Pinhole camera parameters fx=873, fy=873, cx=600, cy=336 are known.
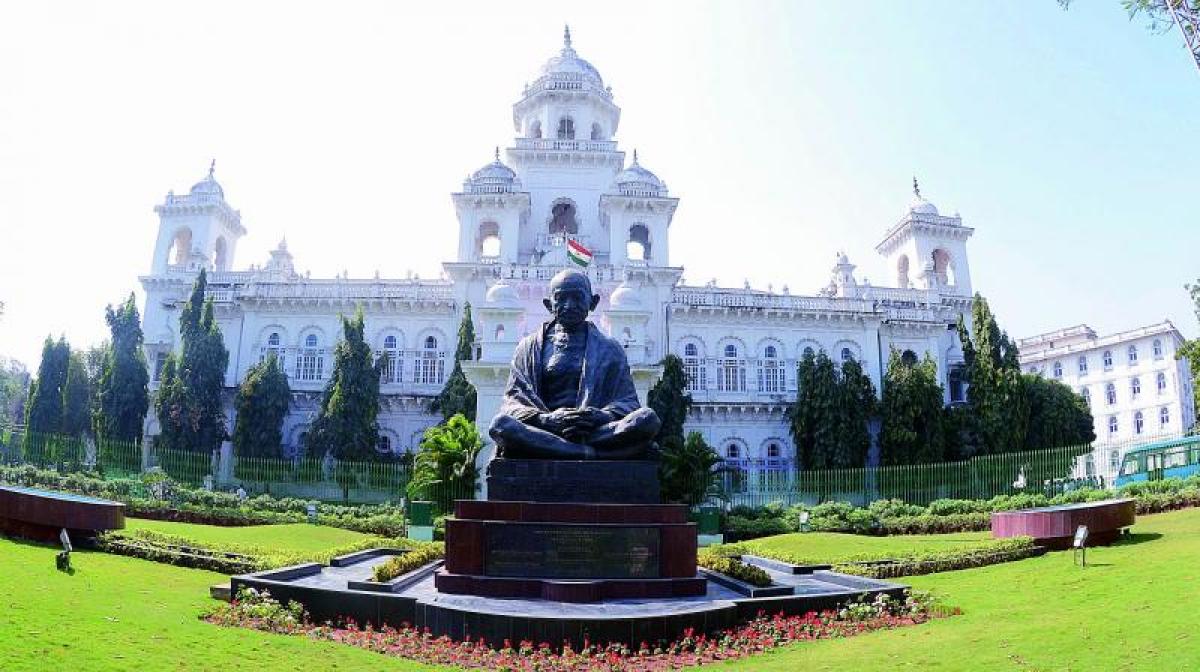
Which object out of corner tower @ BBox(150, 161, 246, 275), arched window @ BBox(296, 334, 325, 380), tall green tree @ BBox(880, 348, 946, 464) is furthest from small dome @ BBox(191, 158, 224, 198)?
tall green tree @ BBox(880, 348, 946, 464)

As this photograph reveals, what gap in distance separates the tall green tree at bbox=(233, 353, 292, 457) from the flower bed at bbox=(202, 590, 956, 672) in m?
31.3

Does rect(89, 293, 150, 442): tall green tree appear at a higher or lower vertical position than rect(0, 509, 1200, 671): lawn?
higher

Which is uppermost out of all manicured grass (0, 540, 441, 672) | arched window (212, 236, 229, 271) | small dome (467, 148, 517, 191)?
small dome (467, 148, 517, 191)

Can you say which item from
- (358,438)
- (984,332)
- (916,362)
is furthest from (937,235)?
(358,438)

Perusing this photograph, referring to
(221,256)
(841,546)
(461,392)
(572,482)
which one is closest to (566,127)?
(461,392)

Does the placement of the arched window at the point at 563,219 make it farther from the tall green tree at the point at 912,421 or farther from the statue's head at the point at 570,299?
the statue's head at the point at 570,299

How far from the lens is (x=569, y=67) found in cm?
5238

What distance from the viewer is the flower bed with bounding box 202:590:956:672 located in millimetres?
8656

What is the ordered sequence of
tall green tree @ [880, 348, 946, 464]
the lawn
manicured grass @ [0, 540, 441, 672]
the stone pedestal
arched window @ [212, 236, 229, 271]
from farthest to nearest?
arched window @ [212, 236, 229, 271], tall green tree @ [880, 348, 946, 464], the stone pedestal, the lawn, manicured grass @ [0, 540, 441, 672]

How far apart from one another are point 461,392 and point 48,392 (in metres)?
21.9

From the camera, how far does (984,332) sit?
42.6 meters

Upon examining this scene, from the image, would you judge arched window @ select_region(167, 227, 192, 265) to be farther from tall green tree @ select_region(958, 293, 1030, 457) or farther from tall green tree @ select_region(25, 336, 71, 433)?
tall green tree @ select_region(958, 293, 1030, 457)

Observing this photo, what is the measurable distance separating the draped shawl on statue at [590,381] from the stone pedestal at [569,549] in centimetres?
157

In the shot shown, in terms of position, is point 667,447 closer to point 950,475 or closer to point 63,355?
point 950,475
